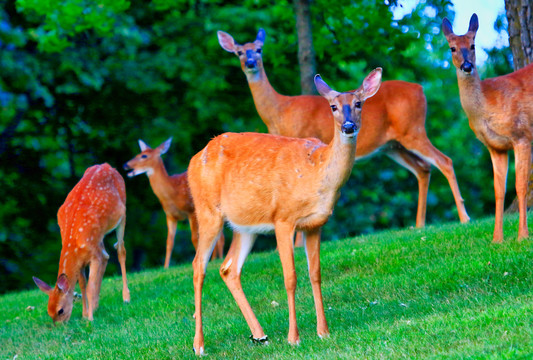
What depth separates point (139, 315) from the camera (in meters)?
8.12

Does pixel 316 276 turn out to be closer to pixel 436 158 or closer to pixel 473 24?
pixel 473 24

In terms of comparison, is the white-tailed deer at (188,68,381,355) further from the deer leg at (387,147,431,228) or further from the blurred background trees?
the blurred background trees

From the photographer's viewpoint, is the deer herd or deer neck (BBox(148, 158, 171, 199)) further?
deer neck (BBox(148, 158, 171, 199))

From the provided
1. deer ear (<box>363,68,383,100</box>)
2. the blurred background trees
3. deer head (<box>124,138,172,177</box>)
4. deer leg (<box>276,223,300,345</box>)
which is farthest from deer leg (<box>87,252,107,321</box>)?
the blurred background trees

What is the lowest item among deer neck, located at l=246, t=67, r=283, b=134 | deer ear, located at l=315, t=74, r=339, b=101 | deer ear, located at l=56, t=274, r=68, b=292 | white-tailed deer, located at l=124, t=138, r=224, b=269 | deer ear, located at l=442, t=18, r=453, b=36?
white-tailed deer, located at l=124, t=138, r=224, b=269

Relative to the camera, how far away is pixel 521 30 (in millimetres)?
9523

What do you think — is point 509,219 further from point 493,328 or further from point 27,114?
point 27,114

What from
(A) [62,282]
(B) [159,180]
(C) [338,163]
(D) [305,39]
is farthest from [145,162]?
(C) [338,163]

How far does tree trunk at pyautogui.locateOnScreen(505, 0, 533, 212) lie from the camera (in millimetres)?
9367

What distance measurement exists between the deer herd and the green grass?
349mm

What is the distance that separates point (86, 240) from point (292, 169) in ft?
11.4

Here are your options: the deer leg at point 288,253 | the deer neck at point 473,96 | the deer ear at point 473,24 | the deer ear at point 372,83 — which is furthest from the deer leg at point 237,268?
the deer ear at point 473,24

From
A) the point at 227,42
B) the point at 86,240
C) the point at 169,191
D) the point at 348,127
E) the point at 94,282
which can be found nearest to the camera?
the point at 348,127

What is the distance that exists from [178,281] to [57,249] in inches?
222
